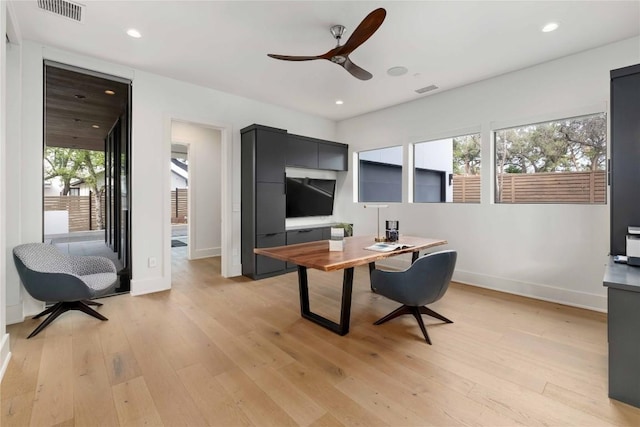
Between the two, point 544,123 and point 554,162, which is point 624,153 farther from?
point 544,123

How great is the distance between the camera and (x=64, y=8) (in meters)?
2.40

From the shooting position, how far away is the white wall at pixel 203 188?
18.7 ft

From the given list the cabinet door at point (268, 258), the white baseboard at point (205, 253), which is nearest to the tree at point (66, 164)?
the white baseboard at point (205, 253)

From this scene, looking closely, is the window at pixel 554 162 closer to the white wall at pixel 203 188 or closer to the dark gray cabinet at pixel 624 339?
the dark gray cabinet at pixel 624 339

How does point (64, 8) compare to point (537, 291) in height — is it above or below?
above

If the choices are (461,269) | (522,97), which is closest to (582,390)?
(461,269)

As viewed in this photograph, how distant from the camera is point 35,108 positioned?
293cm

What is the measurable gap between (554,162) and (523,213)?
2.29 feet

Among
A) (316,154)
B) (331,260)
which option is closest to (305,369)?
(331,260)

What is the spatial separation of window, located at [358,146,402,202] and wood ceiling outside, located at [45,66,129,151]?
3996mm

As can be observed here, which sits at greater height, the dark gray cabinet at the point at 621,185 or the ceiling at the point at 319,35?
the ceiling at the point at 319,35

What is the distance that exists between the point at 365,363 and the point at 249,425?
2.99ft

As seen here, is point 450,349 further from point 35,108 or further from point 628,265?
point 35,108

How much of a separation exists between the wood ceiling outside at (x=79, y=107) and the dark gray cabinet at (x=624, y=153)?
16.6ft
